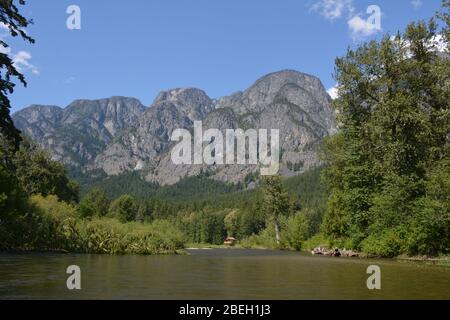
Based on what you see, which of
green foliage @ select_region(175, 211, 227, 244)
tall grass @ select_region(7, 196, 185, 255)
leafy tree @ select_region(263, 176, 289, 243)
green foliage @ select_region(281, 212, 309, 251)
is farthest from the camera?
green foliage @ select_region(175, 211, 227, 244)

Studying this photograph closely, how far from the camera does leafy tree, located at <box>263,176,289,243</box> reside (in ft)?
338

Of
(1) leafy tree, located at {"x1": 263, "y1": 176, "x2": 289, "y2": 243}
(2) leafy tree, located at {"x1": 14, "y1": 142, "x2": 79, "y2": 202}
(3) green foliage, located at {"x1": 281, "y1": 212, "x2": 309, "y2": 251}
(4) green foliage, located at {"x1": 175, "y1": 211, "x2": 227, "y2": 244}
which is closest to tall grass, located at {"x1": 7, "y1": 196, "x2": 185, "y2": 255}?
Answer: (3) green foliage, located at {"x1": 281, "y1": 212, "x2": 309, "y2": 251}

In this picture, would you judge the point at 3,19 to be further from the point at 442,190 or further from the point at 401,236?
the point at 401,236

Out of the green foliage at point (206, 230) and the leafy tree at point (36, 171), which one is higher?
the leafy tree at point (36, 171)

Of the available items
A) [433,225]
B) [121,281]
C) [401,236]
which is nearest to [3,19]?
[121,281]

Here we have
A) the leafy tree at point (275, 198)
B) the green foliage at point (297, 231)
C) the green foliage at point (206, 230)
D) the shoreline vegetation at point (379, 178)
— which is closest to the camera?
the shoreline vegetation at point (379, 178)

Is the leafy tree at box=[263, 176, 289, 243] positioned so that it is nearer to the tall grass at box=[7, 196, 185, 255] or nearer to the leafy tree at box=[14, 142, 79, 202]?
the leafy tree at box=[14, 142, 79, 202]

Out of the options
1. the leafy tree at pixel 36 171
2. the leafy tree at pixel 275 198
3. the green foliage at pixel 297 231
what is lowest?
the green foliage at pixel 297 231

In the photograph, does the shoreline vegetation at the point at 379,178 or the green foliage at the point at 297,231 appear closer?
the shoreline vegetation at the point at 379,178

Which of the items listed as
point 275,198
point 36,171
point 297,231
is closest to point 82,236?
point 297,231

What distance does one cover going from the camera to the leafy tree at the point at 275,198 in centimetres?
10293

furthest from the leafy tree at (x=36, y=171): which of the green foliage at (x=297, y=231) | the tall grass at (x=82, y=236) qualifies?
the green foliage at (x=297, y=231)

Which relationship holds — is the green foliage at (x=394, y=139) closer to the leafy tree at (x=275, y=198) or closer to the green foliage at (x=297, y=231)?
the green foliage at (x=297, y=231)
